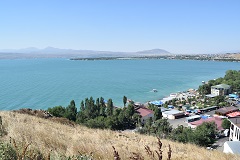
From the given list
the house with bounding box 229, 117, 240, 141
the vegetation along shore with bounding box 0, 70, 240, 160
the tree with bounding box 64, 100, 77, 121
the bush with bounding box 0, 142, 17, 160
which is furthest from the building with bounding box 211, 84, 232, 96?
the bush with bounding box 0, 142, 17, 160

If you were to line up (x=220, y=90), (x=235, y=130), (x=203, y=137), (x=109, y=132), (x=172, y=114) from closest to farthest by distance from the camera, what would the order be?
(x=109, y=132) < (x=235, y=130) < (x=203, y=137) < (x=172, y=114) < (x=220, y=90)

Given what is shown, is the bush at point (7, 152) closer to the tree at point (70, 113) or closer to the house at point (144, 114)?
the tree at point (70, 113)

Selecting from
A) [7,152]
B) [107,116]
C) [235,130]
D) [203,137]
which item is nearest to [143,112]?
[107,116]

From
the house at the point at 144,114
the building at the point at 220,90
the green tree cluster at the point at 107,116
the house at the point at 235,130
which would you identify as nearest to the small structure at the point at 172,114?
the house at the point at 144,114

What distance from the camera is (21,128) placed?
395cm

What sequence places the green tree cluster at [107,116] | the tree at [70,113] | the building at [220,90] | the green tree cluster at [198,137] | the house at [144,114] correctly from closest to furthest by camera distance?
the green tree cluster at [198,137], the tree at [70,113], the green tree cluster at [107,116], the house at [144,114], the building at [220,90]

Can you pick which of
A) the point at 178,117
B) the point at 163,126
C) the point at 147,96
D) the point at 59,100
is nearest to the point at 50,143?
the point at 163,126

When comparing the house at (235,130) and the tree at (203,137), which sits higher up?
the house at (235,130)

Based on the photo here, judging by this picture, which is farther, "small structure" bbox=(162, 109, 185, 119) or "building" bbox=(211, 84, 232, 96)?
"building" bbox=(211, 84, 232, 96)

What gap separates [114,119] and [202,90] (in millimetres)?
23481

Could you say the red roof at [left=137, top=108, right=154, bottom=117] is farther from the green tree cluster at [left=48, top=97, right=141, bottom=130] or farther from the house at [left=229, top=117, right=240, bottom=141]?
the house at [left=229, top=117, right=240, bottom=141]

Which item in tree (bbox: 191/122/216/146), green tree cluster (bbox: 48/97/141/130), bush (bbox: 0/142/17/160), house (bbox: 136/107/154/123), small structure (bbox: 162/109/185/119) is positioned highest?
bush (bbox: 0/142/17/160)

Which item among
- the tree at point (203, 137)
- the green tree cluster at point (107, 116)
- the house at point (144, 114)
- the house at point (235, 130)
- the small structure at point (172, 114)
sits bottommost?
the small structure at point (172, 114)

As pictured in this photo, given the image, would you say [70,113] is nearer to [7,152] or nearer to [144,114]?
[144,114]
